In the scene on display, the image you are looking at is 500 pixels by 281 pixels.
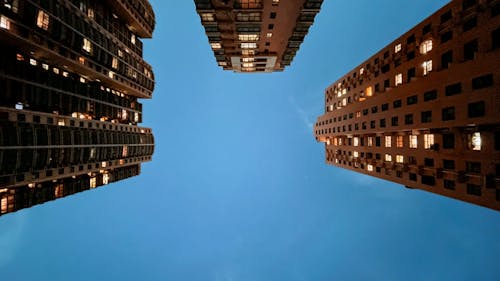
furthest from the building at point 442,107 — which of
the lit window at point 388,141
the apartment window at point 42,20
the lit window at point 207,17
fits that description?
the apartment window at point 42,20

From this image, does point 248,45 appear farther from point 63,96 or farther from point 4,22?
point 4,22

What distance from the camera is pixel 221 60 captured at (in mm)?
80812

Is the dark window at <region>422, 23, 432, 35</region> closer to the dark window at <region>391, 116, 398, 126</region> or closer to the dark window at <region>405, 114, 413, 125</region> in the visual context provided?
the dark window at <region>405, 114, 413, 125</region>

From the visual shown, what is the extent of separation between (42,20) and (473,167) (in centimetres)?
7159

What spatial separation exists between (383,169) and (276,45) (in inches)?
1761

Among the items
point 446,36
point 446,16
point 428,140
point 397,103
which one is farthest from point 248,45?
point 428,140

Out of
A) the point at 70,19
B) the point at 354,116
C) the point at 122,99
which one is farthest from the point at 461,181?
the point at 122,99

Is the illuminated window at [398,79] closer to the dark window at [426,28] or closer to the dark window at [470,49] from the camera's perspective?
the dark window at [426,28]

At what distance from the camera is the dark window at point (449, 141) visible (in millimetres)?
31016

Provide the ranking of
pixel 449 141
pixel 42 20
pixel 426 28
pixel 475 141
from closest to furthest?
pixel 475 141
pixel 449 141
pixel 426 28
pixel 42 20

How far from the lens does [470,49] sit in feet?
93.7

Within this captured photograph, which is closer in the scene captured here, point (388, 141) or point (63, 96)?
point (388, 141)

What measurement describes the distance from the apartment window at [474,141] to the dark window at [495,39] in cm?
843

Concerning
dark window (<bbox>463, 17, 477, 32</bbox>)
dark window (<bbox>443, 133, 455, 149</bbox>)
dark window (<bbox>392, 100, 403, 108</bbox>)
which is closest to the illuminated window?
dark window (<bbox>392, 100, 403, 108</bbox>)
